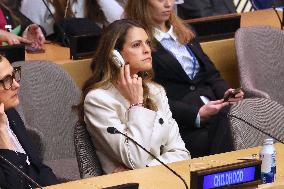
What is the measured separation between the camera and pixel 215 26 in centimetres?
571

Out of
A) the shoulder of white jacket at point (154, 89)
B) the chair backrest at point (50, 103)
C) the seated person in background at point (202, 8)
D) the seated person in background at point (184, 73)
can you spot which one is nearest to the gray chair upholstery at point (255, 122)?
the shoulder of white jacket at point (154, 89)

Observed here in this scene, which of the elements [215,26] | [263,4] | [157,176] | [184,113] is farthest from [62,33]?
[263,4]

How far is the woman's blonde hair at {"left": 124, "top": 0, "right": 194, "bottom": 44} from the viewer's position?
4.92 m

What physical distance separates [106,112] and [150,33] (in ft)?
3.19

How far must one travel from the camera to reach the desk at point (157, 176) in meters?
3.33

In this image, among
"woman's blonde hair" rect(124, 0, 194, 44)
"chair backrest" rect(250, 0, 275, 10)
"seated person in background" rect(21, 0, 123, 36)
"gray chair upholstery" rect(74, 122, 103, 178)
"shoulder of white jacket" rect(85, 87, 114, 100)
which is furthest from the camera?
"chair backrest" rect(250, 0, 275, 10)

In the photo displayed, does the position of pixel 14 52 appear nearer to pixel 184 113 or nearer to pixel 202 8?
pixel 184 113

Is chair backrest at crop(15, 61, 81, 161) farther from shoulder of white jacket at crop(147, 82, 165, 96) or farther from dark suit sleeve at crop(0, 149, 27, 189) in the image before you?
dark suit sleeve at crop(0, 149, 27, 189)

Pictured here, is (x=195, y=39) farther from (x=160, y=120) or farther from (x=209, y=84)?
(x=160, y=120)

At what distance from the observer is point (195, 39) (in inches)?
207

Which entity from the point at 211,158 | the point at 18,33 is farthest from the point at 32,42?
the point at 211,158

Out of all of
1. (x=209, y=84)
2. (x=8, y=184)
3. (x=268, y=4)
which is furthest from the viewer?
(x=268, y=4)

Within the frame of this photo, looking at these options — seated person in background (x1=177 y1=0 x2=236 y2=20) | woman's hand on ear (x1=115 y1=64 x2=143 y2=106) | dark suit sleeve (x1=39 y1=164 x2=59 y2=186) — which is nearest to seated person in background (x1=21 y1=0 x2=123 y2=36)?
seated person in background (x1=177 y1=0 x2=236 y2=20)

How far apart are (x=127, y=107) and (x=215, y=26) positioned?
69.5 inches
